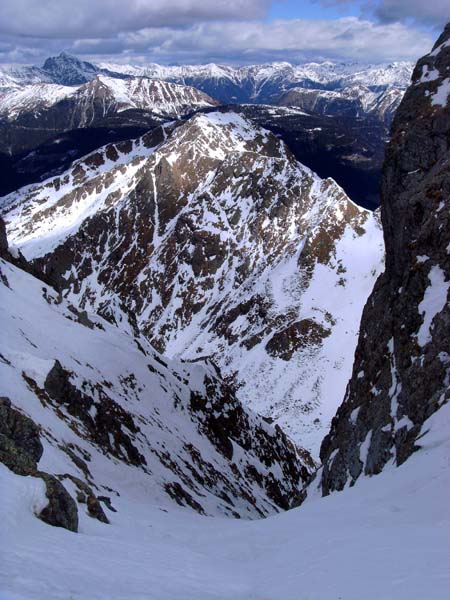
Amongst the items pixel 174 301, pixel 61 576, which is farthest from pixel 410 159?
pixel 174 301

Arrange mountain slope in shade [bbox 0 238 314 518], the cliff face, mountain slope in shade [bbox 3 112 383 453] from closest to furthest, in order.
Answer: the cliff face → mountain slope in shade [bbox 0 238 314 518] → mountain slope in shade [bbox 3 112 383 453]

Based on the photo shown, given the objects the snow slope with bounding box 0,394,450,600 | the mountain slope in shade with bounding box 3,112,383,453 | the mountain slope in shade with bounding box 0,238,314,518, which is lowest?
the snow slope with bounding box 0,394,450,600

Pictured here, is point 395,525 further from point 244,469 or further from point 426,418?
point 244,469

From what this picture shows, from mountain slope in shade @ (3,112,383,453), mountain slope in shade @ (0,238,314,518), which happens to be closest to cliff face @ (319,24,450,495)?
mountain slope in shade @ (0,238,314,518)

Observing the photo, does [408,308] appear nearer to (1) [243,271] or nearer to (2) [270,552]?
(2) [270,552]

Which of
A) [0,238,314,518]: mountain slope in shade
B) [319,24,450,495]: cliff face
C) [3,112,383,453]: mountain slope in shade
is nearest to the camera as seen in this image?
[319,24,450,495]: cliff face

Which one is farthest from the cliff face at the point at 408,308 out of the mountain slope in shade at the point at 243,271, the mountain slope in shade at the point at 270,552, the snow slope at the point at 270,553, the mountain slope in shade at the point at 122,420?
the mountain slope in shade at the point at 243,271

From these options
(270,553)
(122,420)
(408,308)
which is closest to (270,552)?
(270,553)

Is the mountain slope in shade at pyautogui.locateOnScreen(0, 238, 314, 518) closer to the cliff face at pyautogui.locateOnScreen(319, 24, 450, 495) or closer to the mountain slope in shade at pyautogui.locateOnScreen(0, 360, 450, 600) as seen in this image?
the mountain slope in shade at pyautogui.locateOnScreen(0, 360, 450, 600)
